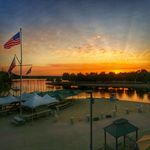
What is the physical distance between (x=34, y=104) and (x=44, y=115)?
1.88 meters

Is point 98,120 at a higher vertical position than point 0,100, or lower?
lower

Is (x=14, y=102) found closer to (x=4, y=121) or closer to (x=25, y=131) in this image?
(x=4, y=121)

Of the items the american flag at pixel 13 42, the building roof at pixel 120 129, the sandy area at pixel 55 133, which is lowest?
the sandy area at pixel 55 133

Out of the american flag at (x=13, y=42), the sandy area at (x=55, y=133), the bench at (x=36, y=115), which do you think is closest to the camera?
the sandy area at (x=55, y=133)

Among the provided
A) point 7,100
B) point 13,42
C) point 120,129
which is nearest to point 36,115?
point 7,100

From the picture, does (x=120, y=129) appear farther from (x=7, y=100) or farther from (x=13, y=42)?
(x=7, y=100)

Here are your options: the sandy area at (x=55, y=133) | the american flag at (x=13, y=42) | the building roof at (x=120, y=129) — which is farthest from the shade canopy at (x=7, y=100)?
the building roof at (x=120, y=129)

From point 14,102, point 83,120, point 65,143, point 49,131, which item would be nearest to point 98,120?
point 83,120

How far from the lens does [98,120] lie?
19531mm

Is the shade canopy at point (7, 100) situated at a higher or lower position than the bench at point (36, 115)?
higher

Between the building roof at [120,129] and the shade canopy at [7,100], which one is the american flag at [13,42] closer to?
the shade canopy at [7,100]

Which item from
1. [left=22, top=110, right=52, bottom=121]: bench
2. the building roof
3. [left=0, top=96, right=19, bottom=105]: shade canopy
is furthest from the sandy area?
[left=0, top=96, right=19, bottom=105]: shade canopy

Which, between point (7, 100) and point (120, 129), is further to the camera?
point (7, 100)

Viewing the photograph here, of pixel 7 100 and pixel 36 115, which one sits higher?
pixel 7 100
